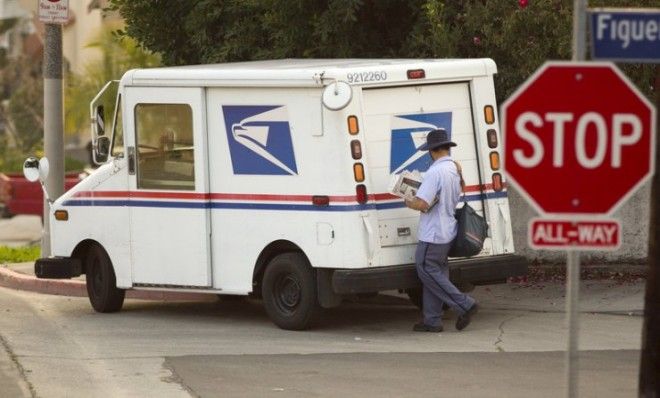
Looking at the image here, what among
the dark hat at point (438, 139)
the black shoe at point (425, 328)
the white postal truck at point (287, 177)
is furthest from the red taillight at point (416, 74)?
the black shoe at point (425, 328)

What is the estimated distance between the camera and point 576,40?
7371mm

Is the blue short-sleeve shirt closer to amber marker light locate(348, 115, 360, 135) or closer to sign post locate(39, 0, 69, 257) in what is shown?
amber marker light locate(348, 115, 360, 135)

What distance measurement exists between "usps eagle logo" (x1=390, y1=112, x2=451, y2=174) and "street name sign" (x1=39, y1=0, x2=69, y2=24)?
5813mm

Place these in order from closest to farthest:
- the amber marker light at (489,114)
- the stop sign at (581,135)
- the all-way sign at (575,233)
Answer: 1. the stop sign at (581,135)
2. the all-way sign at (575,233)
3. the amber marker light at (489,114)

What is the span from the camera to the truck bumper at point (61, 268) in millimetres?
15609

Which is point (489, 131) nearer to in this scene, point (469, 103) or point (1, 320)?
point (469, 103)

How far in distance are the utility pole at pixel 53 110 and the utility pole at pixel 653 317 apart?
1065 centimetres

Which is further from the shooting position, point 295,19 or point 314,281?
point 295,19

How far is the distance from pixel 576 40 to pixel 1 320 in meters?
8.84

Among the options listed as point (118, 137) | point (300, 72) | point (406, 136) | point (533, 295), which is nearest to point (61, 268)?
point (118, 137)

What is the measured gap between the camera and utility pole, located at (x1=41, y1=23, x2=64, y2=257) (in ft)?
59.9

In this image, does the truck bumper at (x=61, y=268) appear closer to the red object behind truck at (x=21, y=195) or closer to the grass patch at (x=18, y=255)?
the grass patch at (x=18, y=255)

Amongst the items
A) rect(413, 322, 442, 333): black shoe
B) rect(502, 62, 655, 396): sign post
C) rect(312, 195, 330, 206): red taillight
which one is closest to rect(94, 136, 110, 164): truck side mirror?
rect(312, 195, 330, 206): red taillight

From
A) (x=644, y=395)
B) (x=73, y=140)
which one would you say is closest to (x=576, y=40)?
(x=644, y=395)
